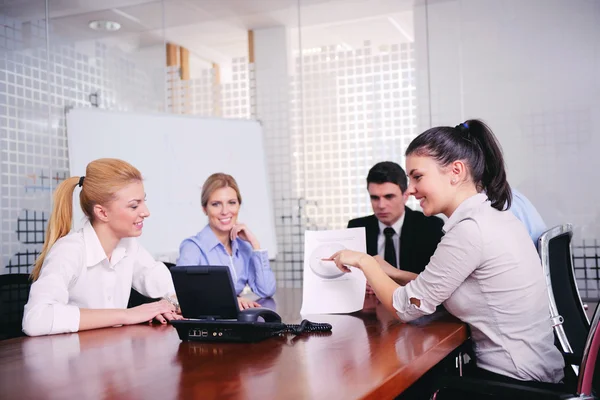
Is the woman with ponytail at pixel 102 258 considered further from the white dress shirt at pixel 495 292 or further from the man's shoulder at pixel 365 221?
the man's shoulder at pixel 365 221

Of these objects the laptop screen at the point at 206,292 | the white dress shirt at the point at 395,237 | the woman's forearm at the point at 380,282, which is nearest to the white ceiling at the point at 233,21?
the white dress shirt at the point at 395,237

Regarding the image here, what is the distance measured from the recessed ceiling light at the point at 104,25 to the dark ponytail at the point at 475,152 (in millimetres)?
3402

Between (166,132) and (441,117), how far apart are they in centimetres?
206

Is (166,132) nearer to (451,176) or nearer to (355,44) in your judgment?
(355,44)

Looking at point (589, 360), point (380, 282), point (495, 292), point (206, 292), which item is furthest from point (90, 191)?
point (589, 360)

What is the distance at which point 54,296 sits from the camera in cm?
194

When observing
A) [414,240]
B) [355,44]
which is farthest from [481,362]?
[355,44]

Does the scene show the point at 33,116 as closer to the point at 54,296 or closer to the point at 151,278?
the point at 151,278

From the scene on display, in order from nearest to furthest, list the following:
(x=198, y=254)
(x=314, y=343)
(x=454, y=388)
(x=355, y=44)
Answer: (x=454, y=388) < (x=314, y=343) < (x=198, y=254) < (x=355, y=44)

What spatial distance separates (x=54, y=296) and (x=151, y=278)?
54 centimetres

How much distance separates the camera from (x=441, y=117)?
455 cm

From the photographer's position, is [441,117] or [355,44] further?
[355,44]

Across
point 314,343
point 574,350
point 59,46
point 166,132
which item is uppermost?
point 59,46

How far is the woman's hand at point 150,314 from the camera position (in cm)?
201
